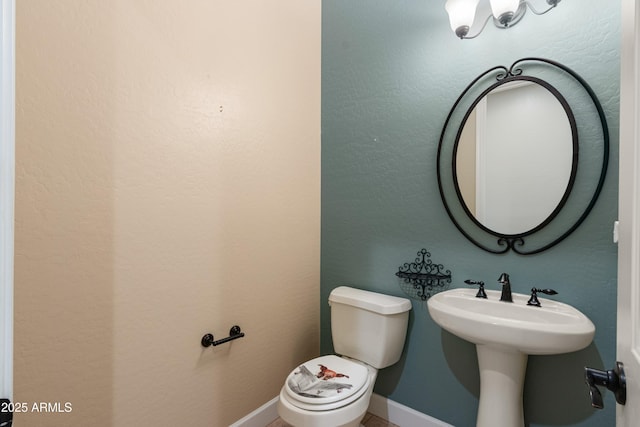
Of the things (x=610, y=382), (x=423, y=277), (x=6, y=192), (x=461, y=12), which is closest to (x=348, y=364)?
(x=423, y=277)

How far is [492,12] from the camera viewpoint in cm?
141

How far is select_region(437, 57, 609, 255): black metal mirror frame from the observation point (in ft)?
4.05

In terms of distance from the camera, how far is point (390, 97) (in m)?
1.79

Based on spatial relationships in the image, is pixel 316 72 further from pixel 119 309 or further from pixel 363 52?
pixel 119 309

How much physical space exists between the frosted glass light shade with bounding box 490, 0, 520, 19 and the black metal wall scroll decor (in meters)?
1.14

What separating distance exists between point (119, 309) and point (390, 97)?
168 centimetres

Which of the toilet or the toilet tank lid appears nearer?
the toilet

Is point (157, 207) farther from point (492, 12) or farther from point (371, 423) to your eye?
point (492, 12)

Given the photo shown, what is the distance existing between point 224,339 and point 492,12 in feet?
6.46

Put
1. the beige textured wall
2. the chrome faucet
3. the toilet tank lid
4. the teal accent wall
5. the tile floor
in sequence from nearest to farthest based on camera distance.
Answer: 1. the beige textured wall
2. the teal accent wall
3. the chrome faucet
4. the toilet tank lid
5. the tile floor

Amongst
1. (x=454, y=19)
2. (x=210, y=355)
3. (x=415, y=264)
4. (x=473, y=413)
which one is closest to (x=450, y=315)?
(x=415, y=264)

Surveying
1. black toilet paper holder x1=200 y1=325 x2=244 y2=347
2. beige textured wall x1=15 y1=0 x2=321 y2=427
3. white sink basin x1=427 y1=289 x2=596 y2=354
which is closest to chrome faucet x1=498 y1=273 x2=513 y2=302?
white sink basin x1=427 y1=289 x2=596 y2=354

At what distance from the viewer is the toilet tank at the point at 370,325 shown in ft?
5.25

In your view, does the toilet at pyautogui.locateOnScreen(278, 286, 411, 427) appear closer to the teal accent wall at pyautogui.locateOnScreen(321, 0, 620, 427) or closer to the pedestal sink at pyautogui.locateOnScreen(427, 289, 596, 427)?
the teal accent wall at pyautogui.locateOnScreen(321, 0, 620, 427)
